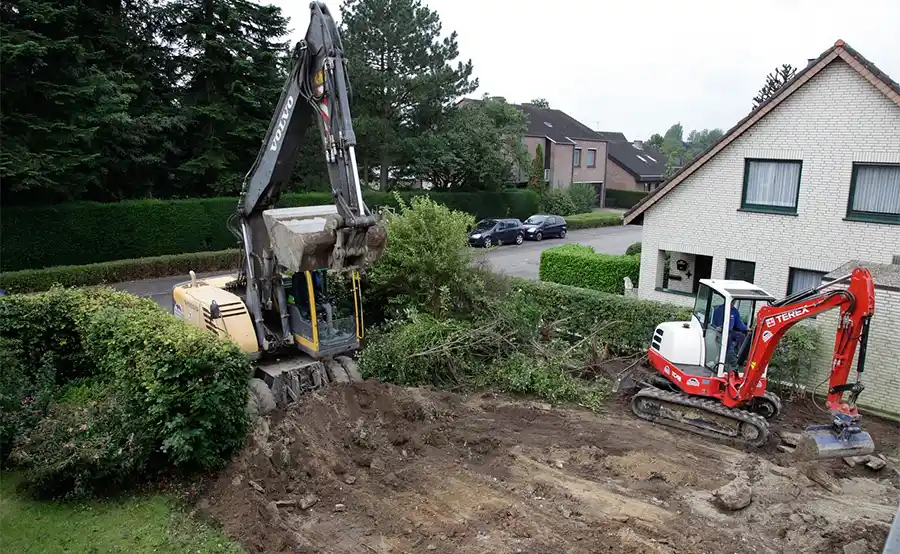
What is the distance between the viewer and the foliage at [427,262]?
14250 mm

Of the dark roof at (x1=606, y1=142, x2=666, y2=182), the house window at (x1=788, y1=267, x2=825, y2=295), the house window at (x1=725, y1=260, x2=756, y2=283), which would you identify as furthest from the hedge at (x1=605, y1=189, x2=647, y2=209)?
the house window at (x1=788, y1=267, x2=825, y2=295)

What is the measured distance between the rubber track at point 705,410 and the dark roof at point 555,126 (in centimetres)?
4173

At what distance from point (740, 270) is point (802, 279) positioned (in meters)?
1.51

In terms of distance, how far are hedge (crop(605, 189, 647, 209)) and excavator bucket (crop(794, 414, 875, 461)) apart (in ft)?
163

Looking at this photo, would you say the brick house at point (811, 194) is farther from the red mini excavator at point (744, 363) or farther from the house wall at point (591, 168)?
the house wall at point (591, 168)

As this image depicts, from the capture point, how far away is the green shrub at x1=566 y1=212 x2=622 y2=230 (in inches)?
1722

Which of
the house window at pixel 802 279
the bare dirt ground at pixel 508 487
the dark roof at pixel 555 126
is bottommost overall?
the bare dirt ground at pixel 508 487

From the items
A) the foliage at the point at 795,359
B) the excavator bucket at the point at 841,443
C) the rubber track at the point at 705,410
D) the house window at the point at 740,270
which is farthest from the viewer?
the house window at the point at 740,270

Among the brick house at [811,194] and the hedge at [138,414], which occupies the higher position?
the brick house at [811,194]

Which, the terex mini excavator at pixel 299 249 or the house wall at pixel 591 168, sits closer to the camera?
the terex mini excavator at pixel 299 249

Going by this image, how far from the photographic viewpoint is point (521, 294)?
1675 cm

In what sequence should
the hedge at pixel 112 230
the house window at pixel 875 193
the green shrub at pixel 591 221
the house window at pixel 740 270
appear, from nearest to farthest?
the house window at pixel 875 193, the house window at pixel 740 270, the hedge at pixel 112 230, the green shrub at pixel 591 221

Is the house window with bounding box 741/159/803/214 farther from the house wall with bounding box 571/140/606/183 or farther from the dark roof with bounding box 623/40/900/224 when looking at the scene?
the house wall with bounding box 571/140/606/183

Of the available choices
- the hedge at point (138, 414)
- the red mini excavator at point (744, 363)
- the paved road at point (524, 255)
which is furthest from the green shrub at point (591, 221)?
the hedge at point (138, 414)
